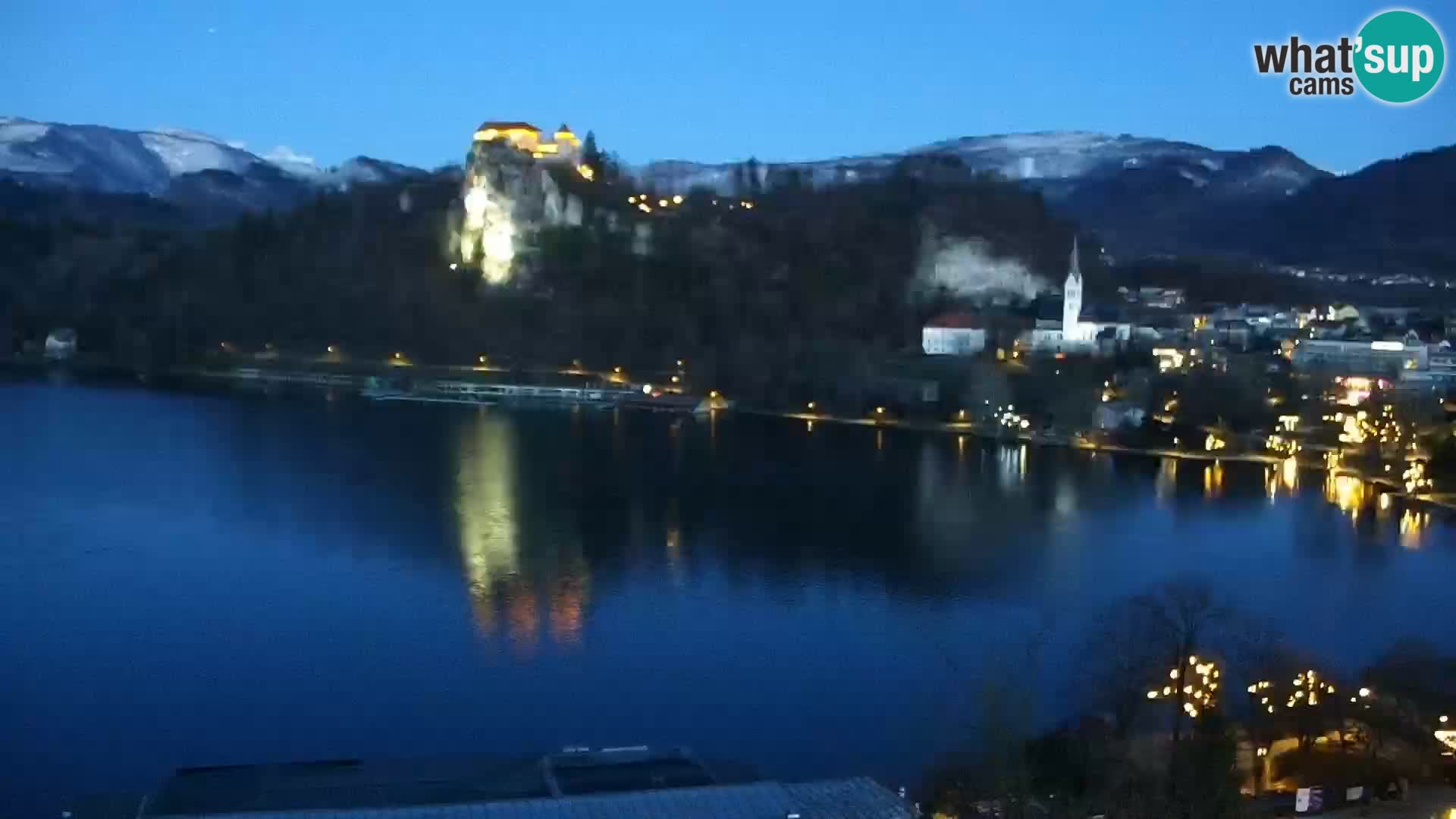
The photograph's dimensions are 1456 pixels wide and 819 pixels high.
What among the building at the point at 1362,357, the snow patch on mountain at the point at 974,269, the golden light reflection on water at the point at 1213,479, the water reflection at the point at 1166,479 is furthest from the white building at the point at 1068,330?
the golden light reflection on water at the point at 1213,479

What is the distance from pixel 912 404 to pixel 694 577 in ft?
19.3


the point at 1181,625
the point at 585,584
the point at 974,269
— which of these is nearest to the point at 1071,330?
the point at 974,269

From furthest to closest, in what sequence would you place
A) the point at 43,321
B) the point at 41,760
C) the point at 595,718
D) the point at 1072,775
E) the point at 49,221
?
the point at 49,221
the point at 43,321
the point at 595,718
the point at 41,760
the point at 1072,775

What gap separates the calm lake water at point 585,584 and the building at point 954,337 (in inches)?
135

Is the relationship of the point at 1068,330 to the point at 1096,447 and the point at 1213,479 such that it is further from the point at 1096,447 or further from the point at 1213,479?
the point at 1213,479

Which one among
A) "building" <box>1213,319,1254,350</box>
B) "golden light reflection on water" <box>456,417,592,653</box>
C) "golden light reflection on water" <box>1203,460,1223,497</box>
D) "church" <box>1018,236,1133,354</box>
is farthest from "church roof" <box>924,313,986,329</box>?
"golden light reflection on water" <box>456,417,592,653</box>

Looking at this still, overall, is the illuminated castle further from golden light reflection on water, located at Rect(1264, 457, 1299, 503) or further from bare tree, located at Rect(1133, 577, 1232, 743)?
bare tree, located at Rect(1133, 577, 1232, 743)

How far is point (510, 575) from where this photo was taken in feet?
17.6

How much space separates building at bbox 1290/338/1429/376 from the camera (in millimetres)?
11703

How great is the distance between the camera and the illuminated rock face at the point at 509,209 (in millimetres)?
14797

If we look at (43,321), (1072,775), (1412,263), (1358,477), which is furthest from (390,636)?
(1412,263)

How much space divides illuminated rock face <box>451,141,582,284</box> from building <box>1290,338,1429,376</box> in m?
7.65

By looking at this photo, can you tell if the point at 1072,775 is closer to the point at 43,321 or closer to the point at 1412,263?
the point at 43,321

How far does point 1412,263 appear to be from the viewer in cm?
1920
